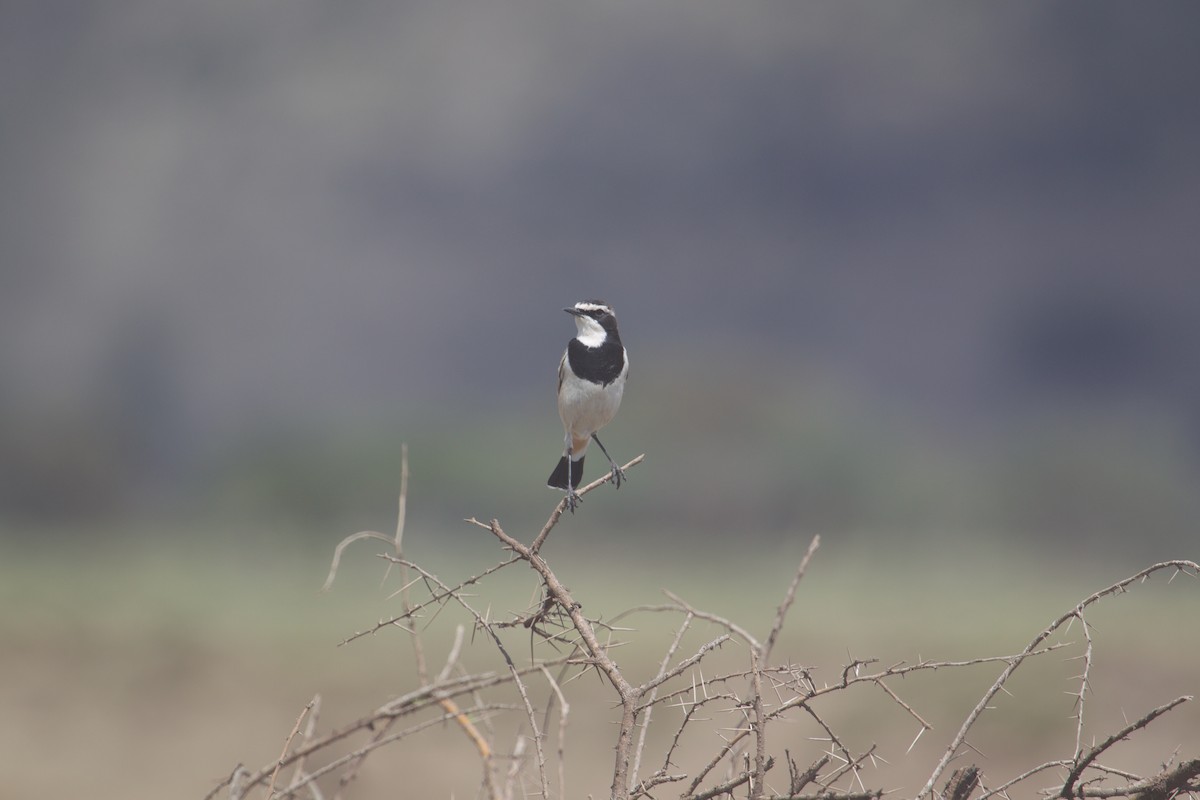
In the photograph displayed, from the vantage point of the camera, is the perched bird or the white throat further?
the white throat

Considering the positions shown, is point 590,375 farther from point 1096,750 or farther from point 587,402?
point 1096,750

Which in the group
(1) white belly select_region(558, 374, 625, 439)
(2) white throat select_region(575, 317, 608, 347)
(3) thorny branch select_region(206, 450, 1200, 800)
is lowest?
(3) thorny branch select_region(206, 450, 1200, 800)

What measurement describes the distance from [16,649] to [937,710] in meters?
12.6

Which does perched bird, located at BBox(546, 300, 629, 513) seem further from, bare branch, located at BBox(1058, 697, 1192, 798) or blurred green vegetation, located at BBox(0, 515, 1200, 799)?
bare branch, located at BBox(1058, 697, 1192, 798)

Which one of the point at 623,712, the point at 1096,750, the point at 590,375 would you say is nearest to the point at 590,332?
the point at 590,375

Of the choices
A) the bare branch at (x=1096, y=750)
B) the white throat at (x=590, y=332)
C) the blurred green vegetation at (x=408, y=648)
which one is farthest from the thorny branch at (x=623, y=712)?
the blurred green vegetation at (x=408, y=648)

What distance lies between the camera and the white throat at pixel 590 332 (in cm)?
675

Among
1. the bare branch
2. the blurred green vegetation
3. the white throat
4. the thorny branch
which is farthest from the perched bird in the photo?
the bare branch

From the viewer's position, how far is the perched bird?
21.4 ft

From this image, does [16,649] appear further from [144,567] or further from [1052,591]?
[1052,591]

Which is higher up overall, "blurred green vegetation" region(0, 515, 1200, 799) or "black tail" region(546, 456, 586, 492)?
"blurred green vegetation" region(0, 515, 1200, 799)

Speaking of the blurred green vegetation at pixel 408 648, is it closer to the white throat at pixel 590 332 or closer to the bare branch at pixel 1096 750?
the white throat at pixel 590 332

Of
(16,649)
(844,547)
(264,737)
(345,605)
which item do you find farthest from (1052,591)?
(16,649)

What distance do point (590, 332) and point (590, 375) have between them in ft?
1.17
